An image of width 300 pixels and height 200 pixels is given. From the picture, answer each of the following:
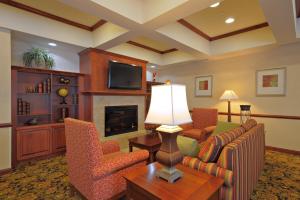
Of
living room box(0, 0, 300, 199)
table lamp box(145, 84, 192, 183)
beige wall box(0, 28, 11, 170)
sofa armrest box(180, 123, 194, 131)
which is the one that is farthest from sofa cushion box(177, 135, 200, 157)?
beige wall box(0, 28, 11, 170)

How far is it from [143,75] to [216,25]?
2445 mm

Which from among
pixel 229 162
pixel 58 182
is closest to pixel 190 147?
pixel 229 162

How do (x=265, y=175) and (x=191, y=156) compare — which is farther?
(x=265, y=175)

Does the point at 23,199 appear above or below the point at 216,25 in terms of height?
below

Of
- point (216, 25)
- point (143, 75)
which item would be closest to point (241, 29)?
point (216, 25)

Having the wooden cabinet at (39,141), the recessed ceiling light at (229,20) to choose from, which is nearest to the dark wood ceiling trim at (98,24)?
the wooden cabinet at (39,141)

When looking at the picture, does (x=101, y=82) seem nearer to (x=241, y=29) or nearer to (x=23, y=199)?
(x=23, y=199)

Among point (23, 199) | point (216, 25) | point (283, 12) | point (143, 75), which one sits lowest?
point (23, 199)

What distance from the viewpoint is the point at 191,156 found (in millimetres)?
1837

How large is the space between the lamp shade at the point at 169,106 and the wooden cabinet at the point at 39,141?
9.83ft

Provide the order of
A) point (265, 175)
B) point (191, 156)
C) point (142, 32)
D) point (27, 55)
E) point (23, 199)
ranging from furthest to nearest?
point (27, 55) < point (142, 32) < point (265, 175) < point (23, 199) < point (191, 156)

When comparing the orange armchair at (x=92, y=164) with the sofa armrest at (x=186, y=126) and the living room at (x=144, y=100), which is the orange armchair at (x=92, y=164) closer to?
the living room at (x=144, y=100)

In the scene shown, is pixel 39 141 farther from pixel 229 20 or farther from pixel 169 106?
pixel 229 20

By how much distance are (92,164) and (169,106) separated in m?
1.02
